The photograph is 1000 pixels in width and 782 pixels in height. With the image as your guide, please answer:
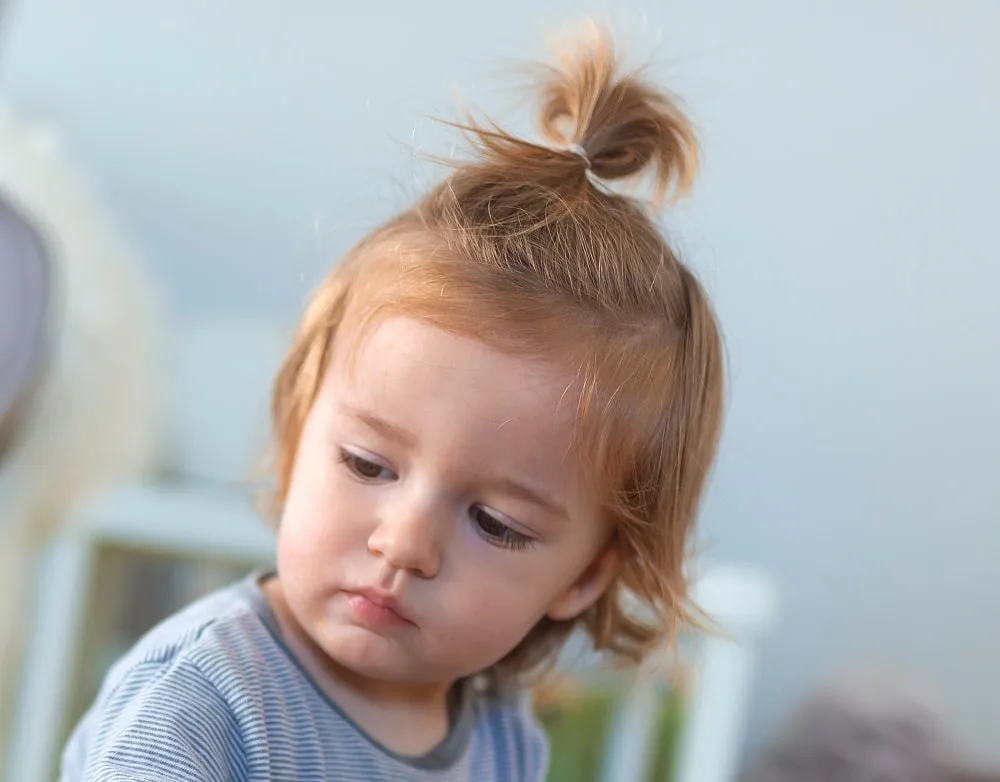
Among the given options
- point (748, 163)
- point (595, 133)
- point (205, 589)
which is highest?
point (748, 163)

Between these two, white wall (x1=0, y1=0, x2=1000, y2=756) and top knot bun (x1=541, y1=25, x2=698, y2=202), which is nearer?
top knot bun (x1=541, y1=25, x2=698, y2=202)

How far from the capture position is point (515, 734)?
0.93 m

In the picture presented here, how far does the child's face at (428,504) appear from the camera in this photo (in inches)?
27.8

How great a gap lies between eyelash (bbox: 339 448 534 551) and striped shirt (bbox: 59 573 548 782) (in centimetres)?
12

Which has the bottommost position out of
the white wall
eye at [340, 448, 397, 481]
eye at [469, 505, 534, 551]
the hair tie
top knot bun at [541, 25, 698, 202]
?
eye at [469, 505, 534, 551]

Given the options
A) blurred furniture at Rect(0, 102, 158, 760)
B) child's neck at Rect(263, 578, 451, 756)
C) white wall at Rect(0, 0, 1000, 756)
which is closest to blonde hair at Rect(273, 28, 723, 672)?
child's neck at Rect(263, 578, 451, 756)

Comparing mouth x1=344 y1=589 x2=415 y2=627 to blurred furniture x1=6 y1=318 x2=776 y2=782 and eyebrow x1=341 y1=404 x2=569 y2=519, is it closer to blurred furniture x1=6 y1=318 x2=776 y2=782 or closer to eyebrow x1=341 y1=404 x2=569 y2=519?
eyebrow x1=341 y1=404 x2=569 y2=519

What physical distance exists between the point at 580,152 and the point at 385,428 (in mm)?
235

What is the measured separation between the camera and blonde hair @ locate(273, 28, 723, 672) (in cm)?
74

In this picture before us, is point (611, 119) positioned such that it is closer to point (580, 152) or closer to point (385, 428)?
point (580, 152)

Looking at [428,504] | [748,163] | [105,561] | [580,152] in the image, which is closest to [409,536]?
[428,504]

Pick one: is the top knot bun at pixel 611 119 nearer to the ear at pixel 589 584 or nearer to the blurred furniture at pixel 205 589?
the ear at pixel 589 584

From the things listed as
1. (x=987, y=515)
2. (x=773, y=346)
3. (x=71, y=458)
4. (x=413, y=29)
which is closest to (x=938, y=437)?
(x=987, y=515)

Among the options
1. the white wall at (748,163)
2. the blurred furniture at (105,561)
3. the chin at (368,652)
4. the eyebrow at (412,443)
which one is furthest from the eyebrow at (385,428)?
the white wall at (748,163)
